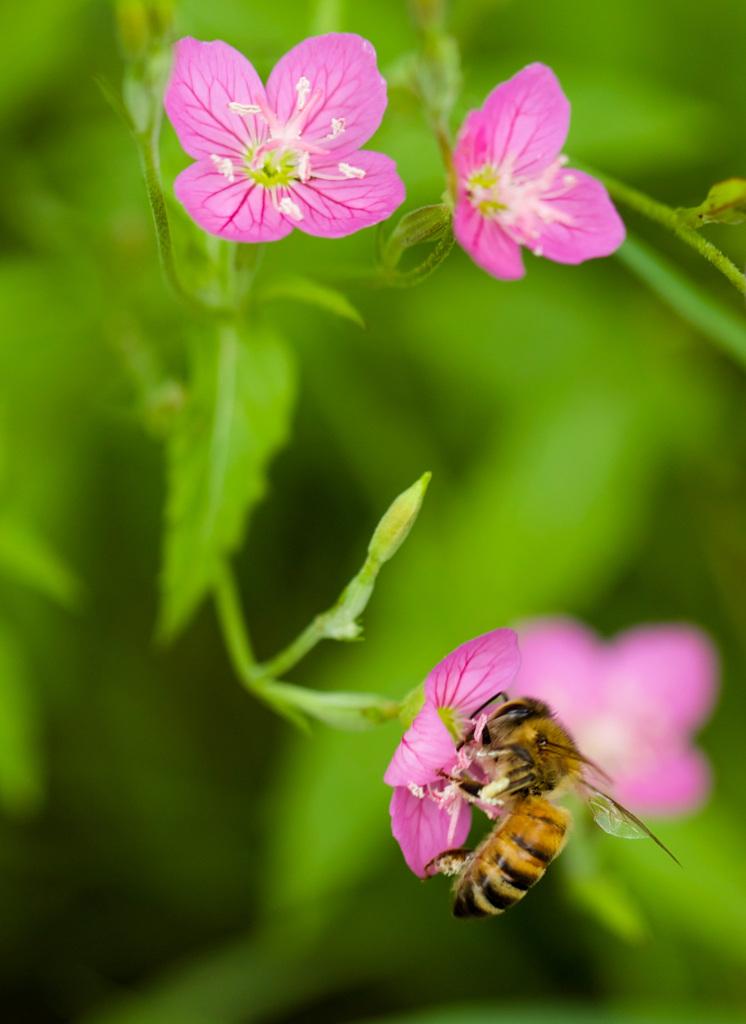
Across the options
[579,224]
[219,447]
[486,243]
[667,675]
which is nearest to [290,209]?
[486,243]

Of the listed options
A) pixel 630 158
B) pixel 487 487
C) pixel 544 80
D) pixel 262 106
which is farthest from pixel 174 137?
pixel 630 158

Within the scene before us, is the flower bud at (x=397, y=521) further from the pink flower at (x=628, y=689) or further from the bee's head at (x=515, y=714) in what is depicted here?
the pink flower at (x=628, y=689)

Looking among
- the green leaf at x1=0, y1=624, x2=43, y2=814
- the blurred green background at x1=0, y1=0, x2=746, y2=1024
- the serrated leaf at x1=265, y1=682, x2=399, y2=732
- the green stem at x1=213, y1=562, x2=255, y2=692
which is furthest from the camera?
the blurred green background at x1=0, y1=0, x2=746, y2=1024

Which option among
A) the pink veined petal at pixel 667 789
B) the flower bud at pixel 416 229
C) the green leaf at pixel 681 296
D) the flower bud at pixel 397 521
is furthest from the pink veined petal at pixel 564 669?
the flower bud at pixel 416 229

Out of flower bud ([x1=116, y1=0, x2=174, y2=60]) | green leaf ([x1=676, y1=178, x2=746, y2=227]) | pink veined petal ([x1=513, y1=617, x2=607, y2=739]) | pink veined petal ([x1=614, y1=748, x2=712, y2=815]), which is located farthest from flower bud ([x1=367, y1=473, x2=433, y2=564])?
pink veined petal ([x1=614, y1=748, x2=712, y2=815])

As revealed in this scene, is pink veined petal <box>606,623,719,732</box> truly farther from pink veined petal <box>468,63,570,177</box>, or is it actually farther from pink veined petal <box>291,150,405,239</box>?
pink veined petal <box>291,150,405,239</box>

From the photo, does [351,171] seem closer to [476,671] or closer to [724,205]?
[724,205]

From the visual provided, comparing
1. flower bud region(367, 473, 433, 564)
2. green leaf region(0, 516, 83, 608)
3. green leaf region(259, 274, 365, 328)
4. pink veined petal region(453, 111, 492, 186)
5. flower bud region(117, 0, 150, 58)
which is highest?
flower bud region(117, 0, 150, 58)

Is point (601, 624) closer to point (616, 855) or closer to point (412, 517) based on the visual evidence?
point (616, 855)
